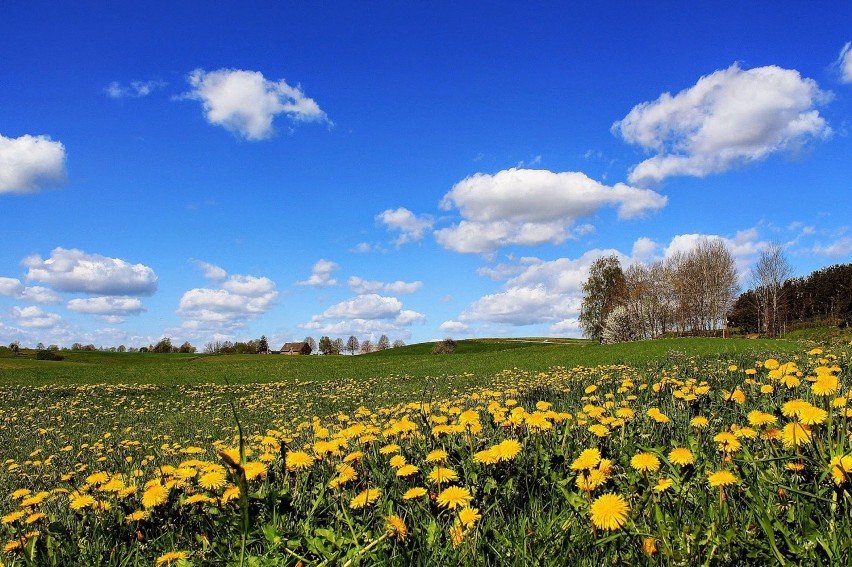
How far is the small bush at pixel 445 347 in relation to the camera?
75125 mm

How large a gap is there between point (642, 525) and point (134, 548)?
7.48ft

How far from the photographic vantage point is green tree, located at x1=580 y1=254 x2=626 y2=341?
6938cm

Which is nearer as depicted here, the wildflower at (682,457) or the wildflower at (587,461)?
the wildflower at (587,461)

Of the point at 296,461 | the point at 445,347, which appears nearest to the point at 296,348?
the point at 445,347

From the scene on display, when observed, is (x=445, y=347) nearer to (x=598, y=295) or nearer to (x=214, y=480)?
(x=598, y=295)

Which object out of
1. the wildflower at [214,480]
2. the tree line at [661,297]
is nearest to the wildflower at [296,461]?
the wildflower at [214,480]

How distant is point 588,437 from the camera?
4.00m

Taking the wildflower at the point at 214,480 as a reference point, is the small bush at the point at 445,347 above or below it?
below

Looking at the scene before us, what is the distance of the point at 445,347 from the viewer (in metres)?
76.8

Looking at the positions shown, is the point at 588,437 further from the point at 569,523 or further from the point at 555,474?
the point at 569,523

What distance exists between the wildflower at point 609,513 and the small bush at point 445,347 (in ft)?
235

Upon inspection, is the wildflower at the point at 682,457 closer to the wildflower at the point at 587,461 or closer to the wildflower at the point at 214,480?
the wildflower at the point at 587,461

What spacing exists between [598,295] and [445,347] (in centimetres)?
2231

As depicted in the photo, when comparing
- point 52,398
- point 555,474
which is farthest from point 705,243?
point 555,474
